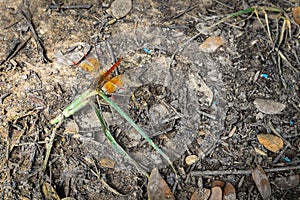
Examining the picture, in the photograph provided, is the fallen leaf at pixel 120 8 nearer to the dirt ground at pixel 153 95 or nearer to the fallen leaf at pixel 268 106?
the dirt ground at pixel 153 95

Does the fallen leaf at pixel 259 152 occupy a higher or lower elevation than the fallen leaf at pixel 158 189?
lower

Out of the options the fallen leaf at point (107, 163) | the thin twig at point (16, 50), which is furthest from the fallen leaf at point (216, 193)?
the thin twig at point (16, 50)

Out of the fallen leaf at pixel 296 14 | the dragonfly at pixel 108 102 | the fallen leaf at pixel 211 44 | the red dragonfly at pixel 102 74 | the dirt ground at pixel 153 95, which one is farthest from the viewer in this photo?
the fallen leaf at pixel 296 14

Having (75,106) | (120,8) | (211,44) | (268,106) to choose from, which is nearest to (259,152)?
(268,106)

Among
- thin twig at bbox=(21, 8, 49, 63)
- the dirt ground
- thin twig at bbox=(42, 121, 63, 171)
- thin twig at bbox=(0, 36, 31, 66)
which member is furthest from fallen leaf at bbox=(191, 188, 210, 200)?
thin twig at bbox=(0, 36, 31, 66)

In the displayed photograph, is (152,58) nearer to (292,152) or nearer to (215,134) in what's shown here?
(215,134)

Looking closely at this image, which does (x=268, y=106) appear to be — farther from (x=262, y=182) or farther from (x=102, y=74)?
(x=102, y=74)

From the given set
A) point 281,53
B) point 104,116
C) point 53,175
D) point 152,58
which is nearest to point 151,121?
point 104,116
